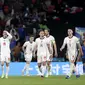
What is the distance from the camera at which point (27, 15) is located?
28.9m

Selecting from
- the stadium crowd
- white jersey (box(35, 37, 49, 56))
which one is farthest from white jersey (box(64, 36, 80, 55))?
the stadium crowd

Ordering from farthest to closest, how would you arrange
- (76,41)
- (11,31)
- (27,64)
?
1. (11,31)
2. (27,64)
3. (76,41)

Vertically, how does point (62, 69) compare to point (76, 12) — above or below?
below

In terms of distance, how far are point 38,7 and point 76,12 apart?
2.71 meters

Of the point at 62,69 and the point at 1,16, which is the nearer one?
the point at 62,69

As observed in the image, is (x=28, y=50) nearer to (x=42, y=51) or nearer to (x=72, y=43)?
(x=42, y=51)

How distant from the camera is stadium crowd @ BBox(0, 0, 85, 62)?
2689 centimetres

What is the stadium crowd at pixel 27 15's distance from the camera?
88.2 feet

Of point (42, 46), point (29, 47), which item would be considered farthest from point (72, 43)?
point (29, 47)

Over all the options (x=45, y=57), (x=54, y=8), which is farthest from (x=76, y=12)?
(x=45, y=57)

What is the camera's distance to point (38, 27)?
1094 inches

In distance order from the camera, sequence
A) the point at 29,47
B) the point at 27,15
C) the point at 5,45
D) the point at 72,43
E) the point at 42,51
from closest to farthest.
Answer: the point at 72,43 < the point at 42,51 < the point at 5,45 < the point at 29,47 < the point at 27,15

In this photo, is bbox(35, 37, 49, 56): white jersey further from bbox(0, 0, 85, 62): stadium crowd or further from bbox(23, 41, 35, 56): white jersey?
bbox(0, 0, 85, 62): stadium crowd

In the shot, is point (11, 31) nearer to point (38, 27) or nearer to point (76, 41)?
point (38, 27)
